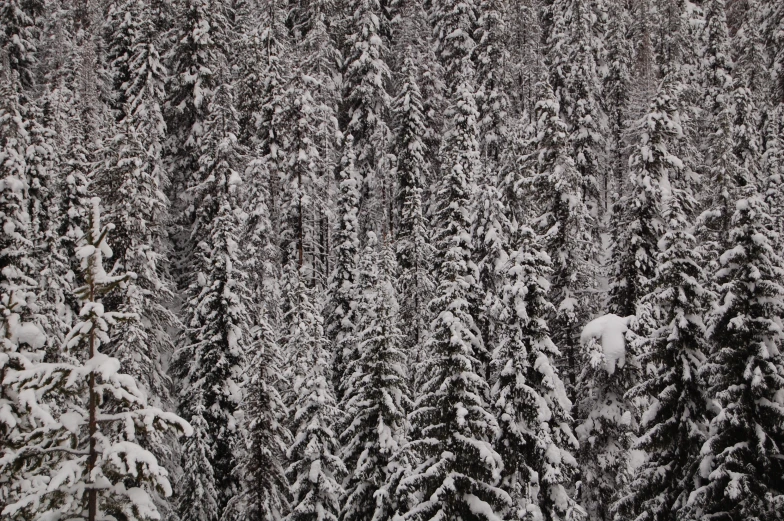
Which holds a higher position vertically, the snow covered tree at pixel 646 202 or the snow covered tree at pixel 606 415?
the snow covered tree at pixel 646 202

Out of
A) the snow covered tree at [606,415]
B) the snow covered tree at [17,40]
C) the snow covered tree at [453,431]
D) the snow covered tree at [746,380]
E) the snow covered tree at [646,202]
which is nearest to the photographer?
the snow covered tree at [746,380]

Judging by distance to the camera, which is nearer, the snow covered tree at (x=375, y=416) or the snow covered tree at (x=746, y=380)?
the snow covered tree at (x=746, y=380)

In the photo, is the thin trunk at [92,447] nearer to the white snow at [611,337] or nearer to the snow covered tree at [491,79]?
the white snow at [611,337]

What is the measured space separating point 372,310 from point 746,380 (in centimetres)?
1188

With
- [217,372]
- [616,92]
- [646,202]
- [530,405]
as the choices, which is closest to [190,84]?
[217,372]

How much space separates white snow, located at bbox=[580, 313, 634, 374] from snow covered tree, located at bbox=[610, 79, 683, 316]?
217 cm

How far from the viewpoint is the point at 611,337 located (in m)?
21.2

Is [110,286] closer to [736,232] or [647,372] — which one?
[736,232]

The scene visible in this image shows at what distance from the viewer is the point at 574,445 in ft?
60.2

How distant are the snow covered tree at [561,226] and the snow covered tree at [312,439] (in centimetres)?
1002

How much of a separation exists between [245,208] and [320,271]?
22.9 feet

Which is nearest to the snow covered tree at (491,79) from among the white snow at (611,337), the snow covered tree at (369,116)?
the snow covered tree at (369,116)

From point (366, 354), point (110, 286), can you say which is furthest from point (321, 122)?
point (110, 286)

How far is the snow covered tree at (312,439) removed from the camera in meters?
20.2
